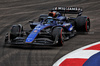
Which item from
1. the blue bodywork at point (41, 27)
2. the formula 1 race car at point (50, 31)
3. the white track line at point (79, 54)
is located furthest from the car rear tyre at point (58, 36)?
the white track line at point (79, 54)

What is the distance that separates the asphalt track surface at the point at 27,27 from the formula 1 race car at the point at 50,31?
28 centimetres

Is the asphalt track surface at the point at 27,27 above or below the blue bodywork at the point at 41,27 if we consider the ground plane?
below

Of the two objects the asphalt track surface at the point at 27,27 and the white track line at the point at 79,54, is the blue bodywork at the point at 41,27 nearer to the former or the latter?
the asphalt track surface at the point at 27,27

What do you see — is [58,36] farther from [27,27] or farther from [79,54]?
A: [27,27]

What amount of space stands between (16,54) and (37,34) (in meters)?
1.43

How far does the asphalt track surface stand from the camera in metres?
9.30

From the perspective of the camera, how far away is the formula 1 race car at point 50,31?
10742 mm

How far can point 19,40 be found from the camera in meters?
10.9

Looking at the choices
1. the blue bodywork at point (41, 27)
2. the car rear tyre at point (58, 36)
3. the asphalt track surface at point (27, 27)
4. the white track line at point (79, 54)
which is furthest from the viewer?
the car rear tyre at point (58, 36)

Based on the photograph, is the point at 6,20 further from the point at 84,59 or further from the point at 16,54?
the point at 84,59

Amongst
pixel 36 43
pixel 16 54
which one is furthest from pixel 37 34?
pixel 16 54

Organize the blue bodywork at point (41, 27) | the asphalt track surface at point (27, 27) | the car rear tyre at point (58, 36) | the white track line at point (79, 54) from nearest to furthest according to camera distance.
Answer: the white track line at point (79, 54) < the asphalt track surface at point (27, 27) < the blue bodywork at point (41, 27) < the car rear tyre at point (58, 36)

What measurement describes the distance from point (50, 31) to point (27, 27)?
160 inches

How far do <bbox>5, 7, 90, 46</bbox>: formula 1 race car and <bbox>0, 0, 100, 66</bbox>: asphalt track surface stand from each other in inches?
11.0
